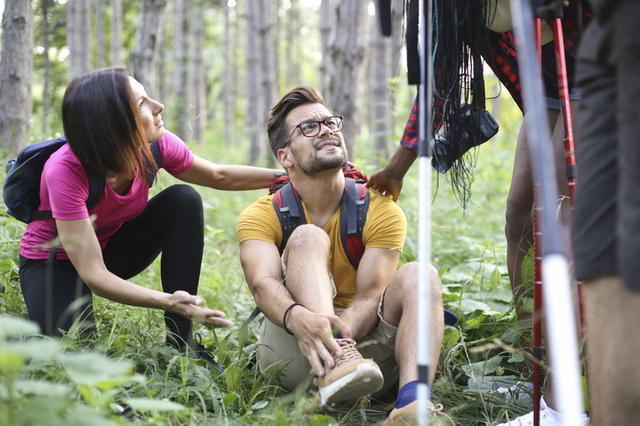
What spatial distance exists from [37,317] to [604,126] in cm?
253

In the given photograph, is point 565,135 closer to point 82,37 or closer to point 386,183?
point 386,183

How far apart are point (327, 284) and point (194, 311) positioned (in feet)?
2.05

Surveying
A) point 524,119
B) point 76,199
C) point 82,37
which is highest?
point 82,37

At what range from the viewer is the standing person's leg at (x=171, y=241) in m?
2.89

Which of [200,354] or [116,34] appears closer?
[200,354]

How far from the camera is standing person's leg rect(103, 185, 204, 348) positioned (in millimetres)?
2893

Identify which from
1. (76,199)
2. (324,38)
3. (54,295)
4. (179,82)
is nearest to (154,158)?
(76,199)

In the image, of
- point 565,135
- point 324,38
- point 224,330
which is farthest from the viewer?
point 324,38

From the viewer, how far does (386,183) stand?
9.48 ft

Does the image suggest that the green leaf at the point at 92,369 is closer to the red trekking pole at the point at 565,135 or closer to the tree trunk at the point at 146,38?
the red trekking pole at the point at 565,135

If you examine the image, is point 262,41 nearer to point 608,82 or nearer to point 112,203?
point 112,203

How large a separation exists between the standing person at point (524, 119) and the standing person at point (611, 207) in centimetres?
90

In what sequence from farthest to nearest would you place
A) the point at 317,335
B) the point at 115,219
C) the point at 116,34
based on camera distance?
the point at 116,34
the point at 115,219
the point at 317,335

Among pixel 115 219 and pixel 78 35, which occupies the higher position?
pixel 78 35
